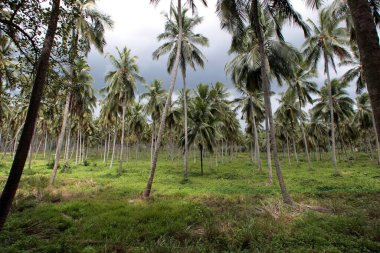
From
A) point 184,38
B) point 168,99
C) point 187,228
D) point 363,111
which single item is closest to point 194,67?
point 184,38

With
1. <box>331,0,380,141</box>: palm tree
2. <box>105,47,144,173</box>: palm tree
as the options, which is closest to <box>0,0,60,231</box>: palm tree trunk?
<box>331,0,380,141</box>: palm tree

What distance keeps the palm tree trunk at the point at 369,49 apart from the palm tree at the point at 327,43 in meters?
23.4

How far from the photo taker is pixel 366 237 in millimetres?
7215

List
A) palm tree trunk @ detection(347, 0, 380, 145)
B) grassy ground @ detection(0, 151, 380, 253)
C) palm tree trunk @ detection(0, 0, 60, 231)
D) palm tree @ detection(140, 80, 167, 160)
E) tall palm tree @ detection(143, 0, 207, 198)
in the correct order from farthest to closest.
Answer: palm tree @ detection(140, 80, 167, 160)
tall palm tree @ detection(143, 0, 207, 198)
grassy ground @ detection(0, 151, 380, 253)
palm tree trunk @ detection(0, 0, 60, 231)
palm tree trunk @ detection(347, 0, 380, 145)

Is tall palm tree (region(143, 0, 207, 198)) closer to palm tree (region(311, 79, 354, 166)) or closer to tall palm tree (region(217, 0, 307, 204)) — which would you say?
tall palm tree (region(217, 0, 307, 204))

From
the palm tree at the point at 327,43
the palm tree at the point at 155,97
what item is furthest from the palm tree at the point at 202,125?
the palm tree at the point at 327,43

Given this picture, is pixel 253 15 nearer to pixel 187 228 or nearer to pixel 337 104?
pixel 187 228

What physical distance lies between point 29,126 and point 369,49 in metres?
7.95

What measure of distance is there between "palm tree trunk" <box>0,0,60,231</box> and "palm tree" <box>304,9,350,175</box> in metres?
26.1

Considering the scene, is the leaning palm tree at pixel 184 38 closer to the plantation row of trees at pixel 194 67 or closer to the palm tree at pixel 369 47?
the plantation row of trees at pixel 194 67

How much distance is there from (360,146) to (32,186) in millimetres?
98768

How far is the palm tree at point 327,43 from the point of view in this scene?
84.1 ft

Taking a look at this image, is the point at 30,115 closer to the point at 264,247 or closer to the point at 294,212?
the point at 264,247

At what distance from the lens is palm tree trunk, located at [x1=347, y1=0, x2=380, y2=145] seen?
465 cm
